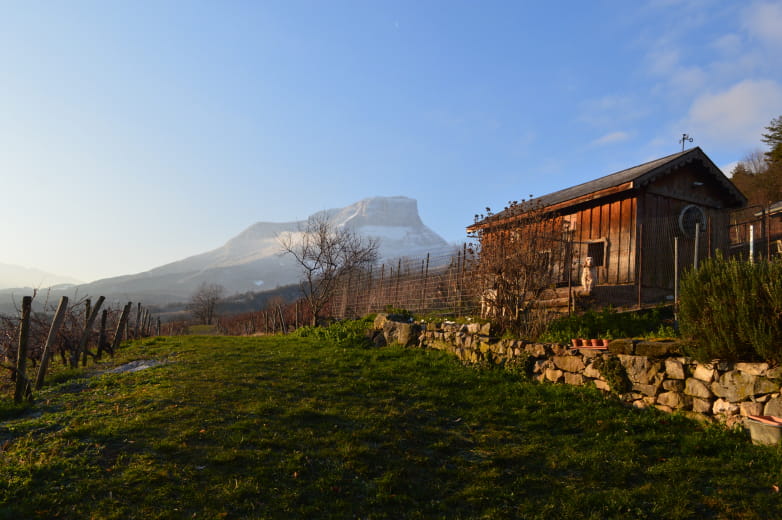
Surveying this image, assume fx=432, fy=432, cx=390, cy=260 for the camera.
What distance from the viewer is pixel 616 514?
386 centimetres

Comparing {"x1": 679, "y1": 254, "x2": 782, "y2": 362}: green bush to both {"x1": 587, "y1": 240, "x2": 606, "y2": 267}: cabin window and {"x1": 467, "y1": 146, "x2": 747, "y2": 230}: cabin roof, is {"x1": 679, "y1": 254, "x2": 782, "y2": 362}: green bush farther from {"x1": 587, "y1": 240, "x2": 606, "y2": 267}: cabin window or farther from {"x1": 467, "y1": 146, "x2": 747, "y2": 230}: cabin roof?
{"x1": 587, "y1": 240, "x2": 606, "y2": 267}: cabin window

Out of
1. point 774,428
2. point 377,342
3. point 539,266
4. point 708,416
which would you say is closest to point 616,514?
point 774,428

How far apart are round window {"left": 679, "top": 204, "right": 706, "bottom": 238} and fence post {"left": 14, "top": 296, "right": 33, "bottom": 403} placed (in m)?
18.2

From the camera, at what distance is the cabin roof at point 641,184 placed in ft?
41.2

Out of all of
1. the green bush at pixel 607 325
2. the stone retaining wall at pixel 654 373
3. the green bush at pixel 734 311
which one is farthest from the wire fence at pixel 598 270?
the green bush at pixel 734 311

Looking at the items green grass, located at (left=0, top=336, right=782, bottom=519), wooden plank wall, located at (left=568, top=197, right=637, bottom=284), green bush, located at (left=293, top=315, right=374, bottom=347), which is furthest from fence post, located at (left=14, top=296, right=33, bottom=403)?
wooden plank wall, located at (left=568, top=197, right=637, bottom=284)

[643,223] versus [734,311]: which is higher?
[643,223]

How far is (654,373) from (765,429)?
1.57 metres

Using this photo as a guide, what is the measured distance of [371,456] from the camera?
5.12 meters

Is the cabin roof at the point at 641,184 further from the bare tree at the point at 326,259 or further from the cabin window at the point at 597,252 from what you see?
the bare tree at the point at 326,259

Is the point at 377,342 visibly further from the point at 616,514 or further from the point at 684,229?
the point at 684,229

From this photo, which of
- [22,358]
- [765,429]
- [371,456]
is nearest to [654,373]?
[765,429]

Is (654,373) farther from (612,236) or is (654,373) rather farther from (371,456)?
(612,236)

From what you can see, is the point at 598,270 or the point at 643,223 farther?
the point at 598,270
